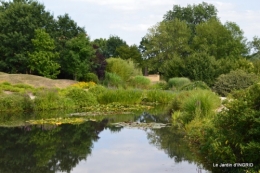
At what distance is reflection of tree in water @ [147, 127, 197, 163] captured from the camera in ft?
33.1

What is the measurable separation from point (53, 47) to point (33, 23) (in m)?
3.05

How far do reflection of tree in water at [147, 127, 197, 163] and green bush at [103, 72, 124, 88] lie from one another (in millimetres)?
20034

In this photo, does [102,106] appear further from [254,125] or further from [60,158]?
[254,125]

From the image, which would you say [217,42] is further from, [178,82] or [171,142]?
[171,142]

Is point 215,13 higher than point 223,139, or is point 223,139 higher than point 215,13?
point 215,13

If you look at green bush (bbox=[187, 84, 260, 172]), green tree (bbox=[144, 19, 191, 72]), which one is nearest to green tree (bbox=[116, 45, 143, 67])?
green tree (bbox=[144, 19, 191, 72])

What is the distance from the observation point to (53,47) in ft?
110

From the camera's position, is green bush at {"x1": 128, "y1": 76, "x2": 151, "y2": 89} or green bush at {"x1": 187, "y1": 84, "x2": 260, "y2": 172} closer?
green bush at {"x1": 187, "y1": 84, "x2": 260, "y2": 172}

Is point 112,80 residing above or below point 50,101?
above

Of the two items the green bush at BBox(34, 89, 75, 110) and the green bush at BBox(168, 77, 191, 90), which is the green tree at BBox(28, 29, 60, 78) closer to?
the green bush at BBox(168, 77, 191, 90)

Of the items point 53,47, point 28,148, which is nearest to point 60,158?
point 28,148

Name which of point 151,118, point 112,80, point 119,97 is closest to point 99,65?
A: point 112,80

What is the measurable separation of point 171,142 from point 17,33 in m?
25.1

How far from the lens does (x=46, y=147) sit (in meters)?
11.2
